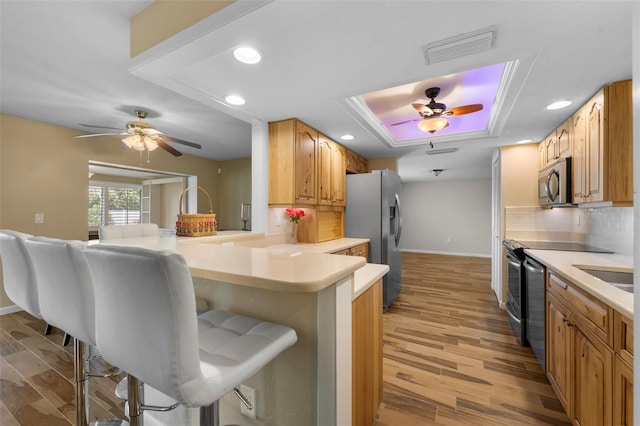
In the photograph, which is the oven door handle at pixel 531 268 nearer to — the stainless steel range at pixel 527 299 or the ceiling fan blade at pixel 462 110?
the stainless steel range at pixel 527 299

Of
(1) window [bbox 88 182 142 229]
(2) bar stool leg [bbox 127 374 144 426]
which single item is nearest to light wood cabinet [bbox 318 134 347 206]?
(2) bar stool leg [bbox 127 374 144 426]

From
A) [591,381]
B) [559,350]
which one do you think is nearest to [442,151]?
[559,350]

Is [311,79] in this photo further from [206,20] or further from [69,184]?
[69,184]

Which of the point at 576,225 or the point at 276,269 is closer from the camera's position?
the point at 276,269

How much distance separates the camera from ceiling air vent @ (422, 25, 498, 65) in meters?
1.39

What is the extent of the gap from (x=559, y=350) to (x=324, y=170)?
8.56ft

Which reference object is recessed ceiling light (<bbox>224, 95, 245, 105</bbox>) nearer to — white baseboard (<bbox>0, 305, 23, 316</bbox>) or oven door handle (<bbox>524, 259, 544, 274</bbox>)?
oven door handle (<bbox>524, 259, 544, 274</bbox>)

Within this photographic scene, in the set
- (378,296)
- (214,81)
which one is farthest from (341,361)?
(214,81)

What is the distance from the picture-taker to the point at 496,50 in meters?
1.53

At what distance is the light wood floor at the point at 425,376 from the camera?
166 centimetres

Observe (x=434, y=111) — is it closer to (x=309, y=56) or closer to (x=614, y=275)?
(x=309, y=56)

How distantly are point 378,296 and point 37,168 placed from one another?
4465 millimetres

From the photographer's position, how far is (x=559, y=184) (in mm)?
2455

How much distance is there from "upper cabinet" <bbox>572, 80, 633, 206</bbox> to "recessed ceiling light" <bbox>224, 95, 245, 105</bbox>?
265 centimetres
